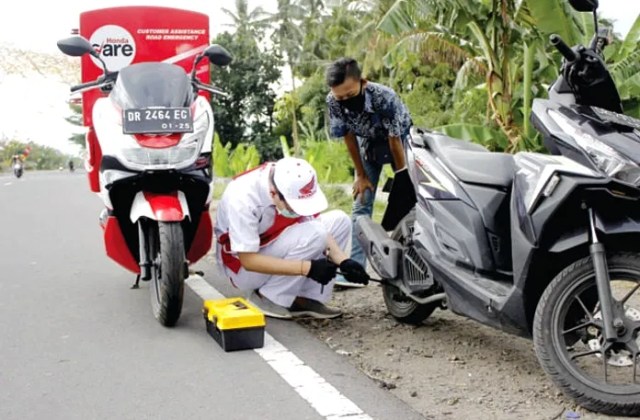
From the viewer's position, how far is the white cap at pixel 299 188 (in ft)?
14.4

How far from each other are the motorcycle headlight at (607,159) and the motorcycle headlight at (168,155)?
2.34 metres

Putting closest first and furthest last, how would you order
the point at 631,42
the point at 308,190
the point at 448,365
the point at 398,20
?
the point at 448,365 → the point at 308,190 → the point at 631,42 → the point at 398,20

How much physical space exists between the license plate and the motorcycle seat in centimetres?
158

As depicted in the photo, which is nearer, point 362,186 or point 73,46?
point 73,46

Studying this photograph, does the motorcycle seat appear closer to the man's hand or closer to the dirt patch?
the dirt patch

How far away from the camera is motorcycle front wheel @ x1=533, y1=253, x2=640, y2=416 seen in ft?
10.4

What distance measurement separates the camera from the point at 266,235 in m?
4.90

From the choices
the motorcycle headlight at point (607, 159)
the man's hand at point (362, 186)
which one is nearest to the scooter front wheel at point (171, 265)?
the man's hand at point (362, 186)

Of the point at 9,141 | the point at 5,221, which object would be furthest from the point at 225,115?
the point at 9,141

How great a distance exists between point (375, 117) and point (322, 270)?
5.02 ft

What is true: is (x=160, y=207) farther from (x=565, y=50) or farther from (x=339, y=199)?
(x=339, y=199)

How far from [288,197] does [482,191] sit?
1.15m

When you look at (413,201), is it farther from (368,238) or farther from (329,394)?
(329,394)

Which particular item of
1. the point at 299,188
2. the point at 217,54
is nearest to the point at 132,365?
the point at 299,188
